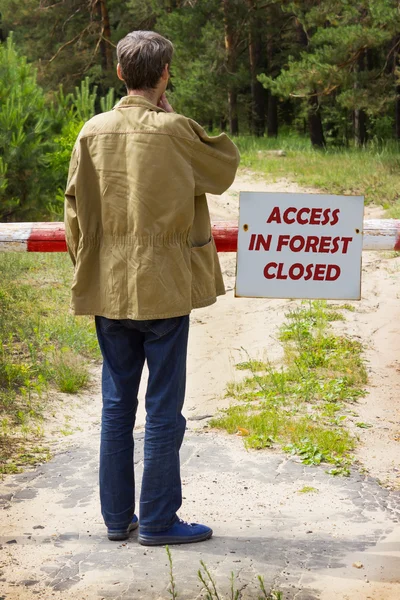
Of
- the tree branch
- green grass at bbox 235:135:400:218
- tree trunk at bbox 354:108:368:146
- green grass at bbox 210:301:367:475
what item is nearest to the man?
green grass at bbox 210:301:367:475

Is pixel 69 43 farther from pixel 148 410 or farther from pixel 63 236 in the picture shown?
pixel 148 410

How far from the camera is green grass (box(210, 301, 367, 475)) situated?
192 inches

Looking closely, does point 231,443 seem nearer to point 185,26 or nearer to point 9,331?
point 9,331

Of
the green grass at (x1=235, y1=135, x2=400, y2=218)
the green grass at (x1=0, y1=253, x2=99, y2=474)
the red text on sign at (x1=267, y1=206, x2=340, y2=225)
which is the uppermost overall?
the red text on sign at (x1=267, y1=206, x2=340, y2=225)

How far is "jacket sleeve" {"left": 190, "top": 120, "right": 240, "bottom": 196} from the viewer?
10.5ft

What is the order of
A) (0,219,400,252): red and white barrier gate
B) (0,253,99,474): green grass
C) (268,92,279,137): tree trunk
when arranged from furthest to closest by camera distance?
1. (268,92,279,137): tree trunk
2. (0,253,99,474): green grass
3. (0,219,400,252): red and white barrier gate

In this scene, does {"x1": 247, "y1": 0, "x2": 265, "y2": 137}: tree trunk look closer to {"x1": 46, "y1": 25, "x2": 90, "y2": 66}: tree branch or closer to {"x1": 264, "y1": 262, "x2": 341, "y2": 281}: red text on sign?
{"x1": 46, "y1": 25, "x2": 90, "y2": 66}: tree branch

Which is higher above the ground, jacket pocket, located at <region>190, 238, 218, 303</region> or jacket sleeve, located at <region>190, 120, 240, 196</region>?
jacket sleeve, located at <region>190, 120, 240, 196</region>

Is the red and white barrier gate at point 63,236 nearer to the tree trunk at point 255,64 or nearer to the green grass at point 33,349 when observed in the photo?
the green grass at point 33,349

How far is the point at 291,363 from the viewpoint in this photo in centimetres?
648

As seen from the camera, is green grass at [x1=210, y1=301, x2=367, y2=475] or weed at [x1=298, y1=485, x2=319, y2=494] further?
green grass at [x1=210, y1=301, x2=367, y2=475]

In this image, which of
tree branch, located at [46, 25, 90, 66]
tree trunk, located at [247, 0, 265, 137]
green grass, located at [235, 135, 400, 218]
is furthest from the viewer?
tree branch, located at [46, 25, 90, 66]

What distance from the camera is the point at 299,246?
12.8ft

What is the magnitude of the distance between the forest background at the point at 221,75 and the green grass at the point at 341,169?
6cm
